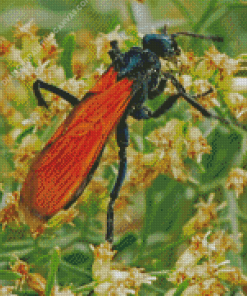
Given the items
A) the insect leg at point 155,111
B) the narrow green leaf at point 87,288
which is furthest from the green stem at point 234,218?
the narrow green leaf at point 87,288

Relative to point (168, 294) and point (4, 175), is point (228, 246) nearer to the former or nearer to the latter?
point (168, 294)

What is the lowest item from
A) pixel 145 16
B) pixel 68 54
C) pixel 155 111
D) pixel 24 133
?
pixel 24 133

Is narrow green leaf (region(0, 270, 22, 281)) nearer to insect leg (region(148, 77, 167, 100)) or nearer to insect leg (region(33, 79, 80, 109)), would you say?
insect leg (region(33, 79, 80, 109))

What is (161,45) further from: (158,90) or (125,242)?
(125,242)

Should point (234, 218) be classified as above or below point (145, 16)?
below

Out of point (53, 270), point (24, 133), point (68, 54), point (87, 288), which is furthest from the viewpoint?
point (68, 54)

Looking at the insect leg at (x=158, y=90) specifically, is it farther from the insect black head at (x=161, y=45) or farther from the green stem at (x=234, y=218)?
the green stem at (x=234, y=218)

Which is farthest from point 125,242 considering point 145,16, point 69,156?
point 145,16

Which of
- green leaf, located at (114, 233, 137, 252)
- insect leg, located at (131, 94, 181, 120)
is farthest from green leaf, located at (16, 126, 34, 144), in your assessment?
green leaf, located at (114, 233, 137, 252)
